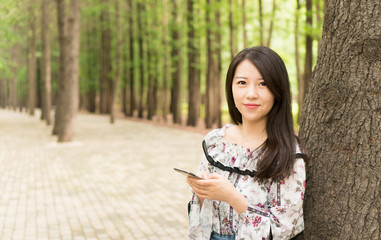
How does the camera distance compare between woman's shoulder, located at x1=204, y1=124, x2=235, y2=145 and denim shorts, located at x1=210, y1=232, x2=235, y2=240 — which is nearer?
denim shorts, located at x1=210, y1=232, x2=235, y2=240

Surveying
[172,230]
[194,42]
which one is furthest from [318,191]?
[194,42]

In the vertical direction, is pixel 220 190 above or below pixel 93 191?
above

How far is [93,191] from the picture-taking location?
8.66 metres

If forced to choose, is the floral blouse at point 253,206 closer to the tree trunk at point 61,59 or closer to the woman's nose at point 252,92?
the woman's nose at point 252,92

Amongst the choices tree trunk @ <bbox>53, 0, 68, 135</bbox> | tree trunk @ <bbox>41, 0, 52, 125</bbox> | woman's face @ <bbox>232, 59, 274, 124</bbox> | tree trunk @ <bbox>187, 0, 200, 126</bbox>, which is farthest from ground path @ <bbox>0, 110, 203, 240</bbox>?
tree trunk @ <bbox>41, 0, 52, 125</bbox>

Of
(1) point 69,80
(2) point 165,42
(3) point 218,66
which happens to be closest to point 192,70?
(3) point 218,66

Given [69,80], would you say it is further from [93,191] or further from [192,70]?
[192,70]

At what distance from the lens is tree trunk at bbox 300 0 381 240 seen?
2434mm

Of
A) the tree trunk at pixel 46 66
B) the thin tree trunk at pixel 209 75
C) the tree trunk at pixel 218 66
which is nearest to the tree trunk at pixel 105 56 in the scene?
the tree trunk at pixel 46 66

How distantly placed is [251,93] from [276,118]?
192 millimetres

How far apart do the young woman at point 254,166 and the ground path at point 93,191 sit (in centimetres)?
371

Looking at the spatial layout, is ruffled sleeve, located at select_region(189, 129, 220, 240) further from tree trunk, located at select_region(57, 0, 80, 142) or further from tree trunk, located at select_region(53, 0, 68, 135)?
tree trunk, located at select_region(53, 0, 68, 135)

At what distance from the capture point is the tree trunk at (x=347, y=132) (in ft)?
7.98

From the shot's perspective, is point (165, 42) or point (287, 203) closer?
point (287, 203)
